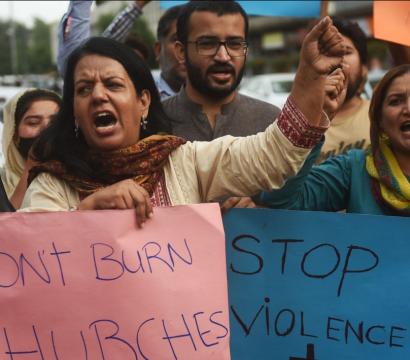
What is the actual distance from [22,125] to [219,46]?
1.10 m

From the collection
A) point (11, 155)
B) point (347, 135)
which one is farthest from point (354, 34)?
point (11, 155)

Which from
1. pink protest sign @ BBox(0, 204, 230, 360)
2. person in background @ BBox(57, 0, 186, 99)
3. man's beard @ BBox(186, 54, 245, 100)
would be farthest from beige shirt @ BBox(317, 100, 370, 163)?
pink protest sign @ BBox(0, 204, 230, 360)

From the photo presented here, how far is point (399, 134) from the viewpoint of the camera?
1.99 m

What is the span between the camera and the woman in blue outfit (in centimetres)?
192

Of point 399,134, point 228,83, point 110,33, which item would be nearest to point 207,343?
point 399,134

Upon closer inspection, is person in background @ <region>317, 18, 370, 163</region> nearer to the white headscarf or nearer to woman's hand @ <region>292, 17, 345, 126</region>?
A: woman's hand @ <region>292, 17, 345, 126</region>

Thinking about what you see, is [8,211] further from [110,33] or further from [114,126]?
[110,33]

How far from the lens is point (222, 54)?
2.47 metres

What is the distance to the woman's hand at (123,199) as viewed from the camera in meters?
1.65

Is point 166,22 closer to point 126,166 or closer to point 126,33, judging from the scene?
point 126,33

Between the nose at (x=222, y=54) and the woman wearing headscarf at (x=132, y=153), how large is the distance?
24.3 inches

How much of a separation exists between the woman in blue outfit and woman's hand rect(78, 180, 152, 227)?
1.54ft

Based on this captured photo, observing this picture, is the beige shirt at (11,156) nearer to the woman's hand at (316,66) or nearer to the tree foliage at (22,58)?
the woman's hand at (316,66)

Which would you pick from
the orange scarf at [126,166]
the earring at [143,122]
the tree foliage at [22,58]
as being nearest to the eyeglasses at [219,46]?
the earring at [143,122]
